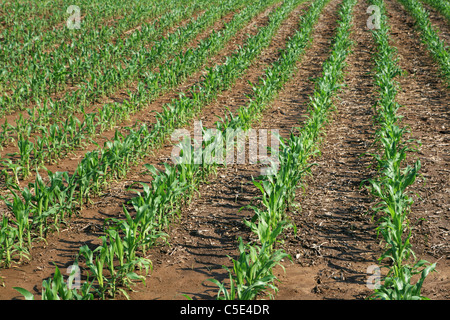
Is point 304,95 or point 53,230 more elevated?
point 304,95

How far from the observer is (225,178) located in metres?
5.98

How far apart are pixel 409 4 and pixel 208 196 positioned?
17.4 metres

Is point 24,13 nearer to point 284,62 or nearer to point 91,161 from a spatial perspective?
point 284,62

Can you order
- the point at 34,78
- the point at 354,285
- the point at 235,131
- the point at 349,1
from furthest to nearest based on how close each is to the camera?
1. the point at 349,1
2. the point at 34,78
3. the point at 235,131
4. the point at 354,285

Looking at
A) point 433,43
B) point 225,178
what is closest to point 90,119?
point 225,178

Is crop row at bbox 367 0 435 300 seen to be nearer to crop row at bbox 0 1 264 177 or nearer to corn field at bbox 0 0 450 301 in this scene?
corn field at bbox 0 0 450 301

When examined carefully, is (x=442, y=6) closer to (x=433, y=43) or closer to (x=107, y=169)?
(x=433, y=43)

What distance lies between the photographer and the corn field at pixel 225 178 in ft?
12.7

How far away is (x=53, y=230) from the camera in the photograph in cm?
464

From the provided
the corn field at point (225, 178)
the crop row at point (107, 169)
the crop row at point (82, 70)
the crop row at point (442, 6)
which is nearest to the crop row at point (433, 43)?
the corn field at point (225, 178)

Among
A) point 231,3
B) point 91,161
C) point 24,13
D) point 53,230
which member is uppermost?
point 231,3

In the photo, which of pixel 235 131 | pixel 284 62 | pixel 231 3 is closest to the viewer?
pixel 235 131

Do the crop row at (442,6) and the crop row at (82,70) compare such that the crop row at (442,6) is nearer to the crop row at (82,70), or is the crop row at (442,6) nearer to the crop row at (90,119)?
the crop row at (90,119)
